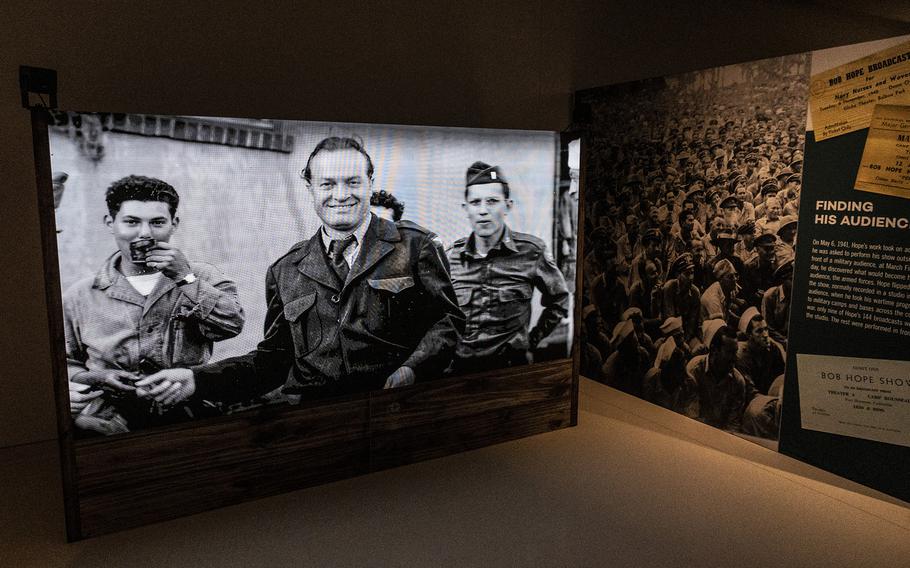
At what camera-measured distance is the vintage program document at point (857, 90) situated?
8.70 ft

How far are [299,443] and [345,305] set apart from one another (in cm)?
58

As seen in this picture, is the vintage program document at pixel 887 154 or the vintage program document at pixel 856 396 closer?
the vintage program document at pixel 887 154

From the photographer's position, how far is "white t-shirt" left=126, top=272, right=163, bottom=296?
2389 mm

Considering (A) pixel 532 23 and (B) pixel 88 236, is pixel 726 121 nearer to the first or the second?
(A) pixel 532 23

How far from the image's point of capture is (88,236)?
2289 mm

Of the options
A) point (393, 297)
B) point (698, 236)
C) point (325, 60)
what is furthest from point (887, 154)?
point (325, 60)

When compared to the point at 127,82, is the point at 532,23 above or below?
above

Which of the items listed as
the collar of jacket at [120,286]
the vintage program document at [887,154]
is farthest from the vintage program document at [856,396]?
the collar of jacket at [120,286]

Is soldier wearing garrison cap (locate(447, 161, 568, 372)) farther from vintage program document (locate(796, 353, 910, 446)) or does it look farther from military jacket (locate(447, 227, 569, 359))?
vintage program document (locate(796, 353, 910, 446))

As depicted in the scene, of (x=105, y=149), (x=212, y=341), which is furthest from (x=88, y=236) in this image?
(x=212, y=341)

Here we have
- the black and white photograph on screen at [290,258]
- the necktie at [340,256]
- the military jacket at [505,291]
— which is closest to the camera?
the black and white photograph on screen at [290,258]

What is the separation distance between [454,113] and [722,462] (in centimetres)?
233

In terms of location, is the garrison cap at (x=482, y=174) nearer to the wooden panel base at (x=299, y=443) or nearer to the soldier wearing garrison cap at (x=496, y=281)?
the soldier wearing garrison cap at (x=496, y=281)

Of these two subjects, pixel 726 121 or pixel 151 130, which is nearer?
pixel 151 130
